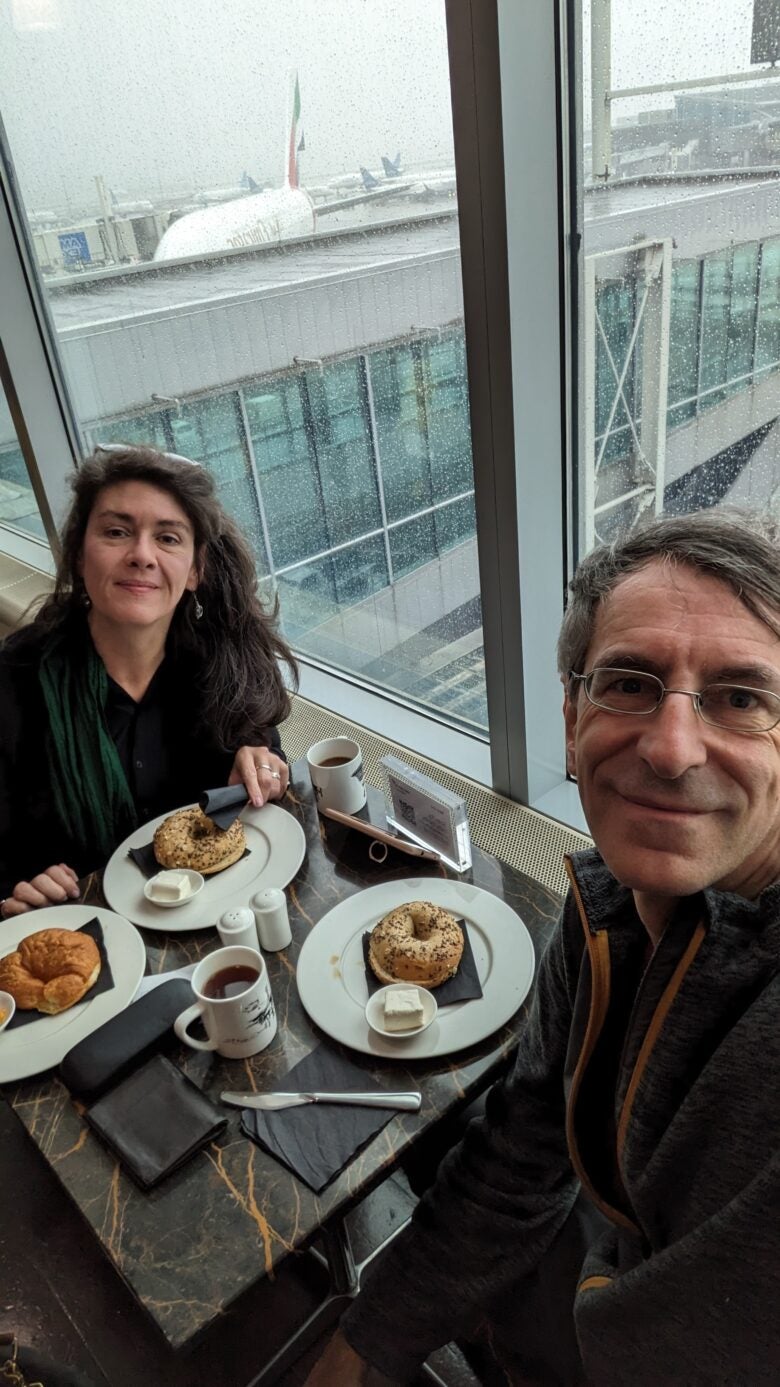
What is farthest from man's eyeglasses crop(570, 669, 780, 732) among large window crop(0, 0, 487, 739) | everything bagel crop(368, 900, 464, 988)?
large window crop(0, 0, 487, 739)

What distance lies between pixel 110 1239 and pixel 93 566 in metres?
1.08

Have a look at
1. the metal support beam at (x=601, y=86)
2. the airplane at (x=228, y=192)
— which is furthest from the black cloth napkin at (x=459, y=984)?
the airplane at (x=228, y=192)

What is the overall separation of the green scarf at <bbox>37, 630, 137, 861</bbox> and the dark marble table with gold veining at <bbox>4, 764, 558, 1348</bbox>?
1.99ft

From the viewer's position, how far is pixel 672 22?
1.22m

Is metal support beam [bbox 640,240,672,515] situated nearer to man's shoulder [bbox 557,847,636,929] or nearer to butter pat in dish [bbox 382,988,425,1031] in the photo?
man's shoulder [bbox 557,847,636,929]

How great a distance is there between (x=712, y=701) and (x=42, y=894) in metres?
1.08

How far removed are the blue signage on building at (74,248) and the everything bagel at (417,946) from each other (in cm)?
230

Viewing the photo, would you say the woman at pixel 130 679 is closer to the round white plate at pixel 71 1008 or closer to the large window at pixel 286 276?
the round white plate at pixel 71 1008

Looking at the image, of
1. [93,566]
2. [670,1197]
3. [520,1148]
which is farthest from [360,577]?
[670,1197]

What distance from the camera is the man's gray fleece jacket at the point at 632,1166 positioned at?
66 cm

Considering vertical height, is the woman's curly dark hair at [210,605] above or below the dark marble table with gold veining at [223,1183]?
above

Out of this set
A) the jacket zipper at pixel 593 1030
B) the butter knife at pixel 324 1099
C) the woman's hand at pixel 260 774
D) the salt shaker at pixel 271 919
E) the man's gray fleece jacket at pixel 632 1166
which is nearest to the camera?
the man's gray fleece jacket at pixel 632 1166

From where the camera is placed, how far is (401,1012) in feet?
3.41

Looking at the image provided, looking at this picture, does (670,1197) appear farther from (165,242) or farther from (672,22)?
(165,242)
